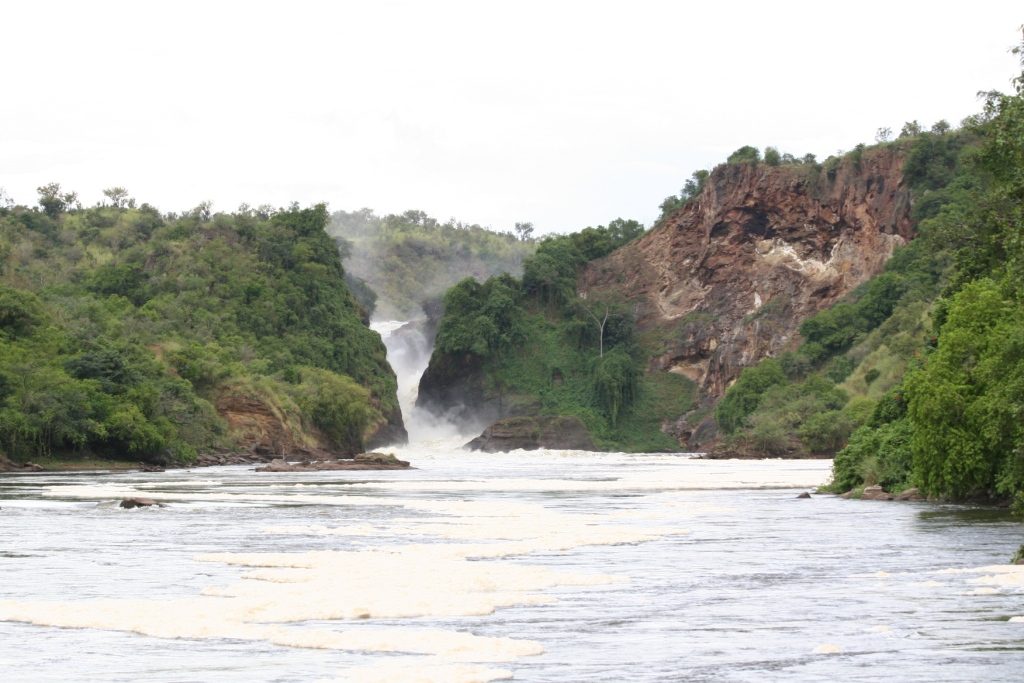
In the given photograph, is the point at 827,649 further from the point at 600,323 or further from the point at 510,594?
the point at 600,323

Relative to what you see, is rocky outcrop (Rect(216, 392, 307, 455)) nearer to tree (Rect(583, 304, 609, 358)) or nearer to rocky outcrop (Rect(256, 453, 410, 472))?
rocky outcrop (Rect(256, 453, 410, 472))

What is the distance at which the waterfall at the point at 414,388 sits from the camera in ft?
572

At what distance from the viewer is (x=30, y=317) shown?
9588cm

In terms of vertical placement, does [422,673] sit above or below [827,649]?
below

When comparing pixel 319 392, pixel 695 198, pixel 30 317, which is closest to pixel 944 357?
pixel 30 317

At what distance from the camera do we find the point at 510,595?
22000mm

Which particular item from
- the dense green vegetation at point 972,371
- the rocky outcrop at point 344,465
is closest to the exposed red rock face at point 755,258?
the dense green vegetation at point 972,371

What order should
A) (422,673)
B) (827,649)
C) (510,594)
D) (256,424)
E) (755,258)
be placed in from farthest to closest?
(755,258) → (256,424) → (510,594) → (827,649) → (422,673)

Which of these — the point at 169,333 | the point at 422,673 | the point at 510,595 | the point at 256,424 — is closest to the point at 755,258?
the point at 169,333

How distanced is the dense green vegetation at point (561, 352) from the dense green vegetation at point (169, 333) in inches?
666

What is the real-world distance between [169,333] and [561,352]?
72.1m

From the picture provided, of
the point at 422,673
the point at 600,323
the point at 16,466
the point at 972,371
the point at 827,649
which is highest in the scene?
the point at 600,323

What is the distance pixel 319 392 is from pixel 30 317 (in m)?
37.5

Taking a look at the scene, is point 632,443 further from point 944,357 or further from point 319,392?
point 944,357
